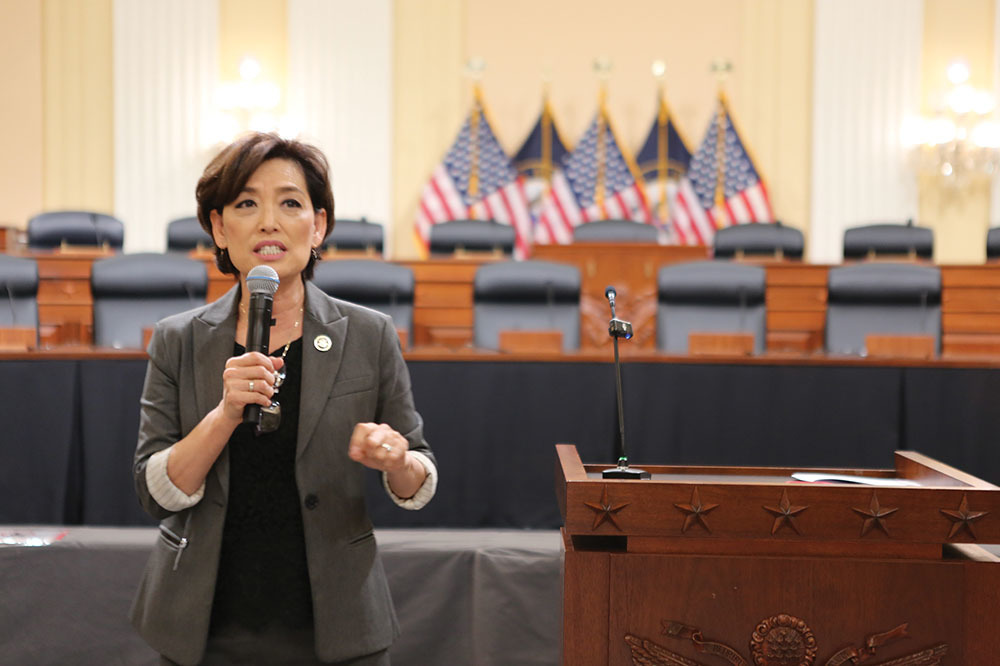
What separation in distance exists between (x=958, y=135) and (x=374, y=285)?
5.85m

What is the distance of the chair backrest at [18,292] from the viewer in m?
4.54

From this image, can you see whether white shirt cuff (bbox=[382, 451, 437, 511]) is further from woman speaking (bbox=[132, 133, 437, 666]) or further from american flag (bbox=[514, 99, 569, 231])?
american flag (bbox=[514, 99, 569, 231])

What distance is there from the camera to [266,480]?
4.18 ft

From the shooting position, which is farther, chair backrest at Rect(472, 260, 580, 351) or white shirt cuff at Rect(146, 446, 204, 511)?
chair backrest at Rect(472, 260, 580, 351)

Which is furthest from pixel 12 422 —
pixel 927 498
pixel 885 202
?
pixel 885 202

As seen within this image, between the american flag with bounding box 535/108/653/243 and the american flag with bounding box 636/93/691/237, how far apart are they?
10.8 inches

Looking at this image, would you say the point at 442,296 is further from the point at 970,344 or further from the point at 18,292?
the point at 970,344

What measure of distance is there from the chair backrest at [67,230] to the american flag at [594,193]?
3.44 meters

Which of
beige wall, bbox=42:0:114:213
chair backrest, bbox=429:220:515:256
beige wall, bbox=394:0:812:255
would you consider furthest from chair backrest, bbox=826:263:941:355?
beige wall, bbox=42:0:114:213

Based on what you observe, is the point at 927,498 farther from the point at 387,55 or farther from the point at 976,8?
the point at 976,8

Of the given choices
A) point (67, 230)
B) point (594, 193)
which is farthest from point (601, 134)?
point (67, 230)

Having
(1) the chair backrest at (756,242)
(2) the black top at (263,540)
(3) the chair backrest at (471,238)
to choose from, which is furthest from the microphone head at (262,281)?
(1) the chair backrest at (756,242)

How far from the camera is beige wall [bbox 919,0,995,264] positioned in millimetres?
8102

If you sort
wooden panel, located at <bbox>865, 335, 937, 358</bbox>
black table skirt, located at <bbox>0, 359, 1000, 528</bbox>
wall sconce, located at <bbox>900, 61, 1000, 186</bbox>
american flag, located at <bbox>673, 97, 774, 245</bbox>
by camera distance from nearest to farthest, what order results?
black table skirt, located at <bbox>0, 359, 1000, 528</bbox>
wooden panel, located at <bbox>865, 335, 937, 358</bbox>
american flag, located at <bbox>673, 97, 774, 245</bbox>
wall sconce, located at <bbox>900, 61, 1000, 186</bbox>
